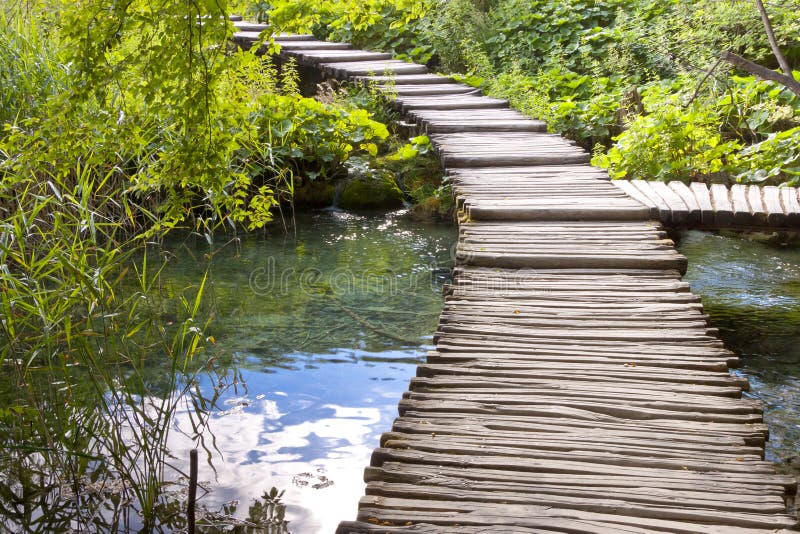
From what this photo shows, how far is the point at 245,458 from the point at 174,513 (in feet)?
1.73

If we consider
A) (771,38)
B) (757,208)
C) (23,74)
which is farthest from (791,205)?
(23,74)

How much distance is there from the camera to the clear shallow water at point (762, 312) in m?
4.38

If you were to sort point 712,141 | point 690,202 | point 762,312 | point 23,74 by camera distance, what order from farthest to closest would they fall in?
point 712,141
point 762,312
point 690,202
point 23,74

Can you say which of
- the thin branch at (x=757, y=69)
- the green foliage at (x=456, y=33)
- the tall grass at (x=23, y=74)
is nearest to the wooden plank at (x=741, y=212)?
the thin branch at (x=757, y=69)

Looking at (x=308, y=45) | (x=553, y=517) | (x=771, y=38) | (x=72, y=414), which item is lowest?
(x=72, y=414)

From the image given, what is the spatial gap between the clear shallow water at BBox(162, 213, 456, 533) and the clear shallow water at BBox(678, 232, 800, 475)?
75.9 inches

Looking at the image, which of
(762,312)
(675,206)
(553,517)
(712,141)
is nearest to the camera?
(553,517)

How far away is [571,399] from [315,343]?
2479mm

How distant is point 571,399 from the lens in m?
3.18

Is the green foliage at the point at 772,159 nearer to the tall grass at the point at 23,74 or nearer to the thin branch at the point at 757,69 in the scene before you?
the thin branch at the point at 757,69

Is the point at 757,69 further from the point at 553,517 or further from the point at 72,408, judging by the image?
the point at 72,408

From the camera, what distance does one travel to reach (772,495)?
100 inches

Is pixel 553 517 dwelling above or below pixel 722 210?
below

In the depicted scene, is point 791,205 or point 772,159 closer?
point 791,205
